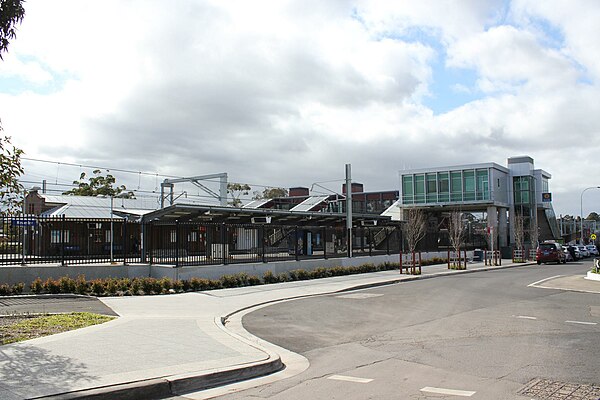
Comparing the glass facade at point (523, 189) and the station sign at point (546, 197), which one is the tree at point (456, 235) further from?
the station sign at point (546, 197)

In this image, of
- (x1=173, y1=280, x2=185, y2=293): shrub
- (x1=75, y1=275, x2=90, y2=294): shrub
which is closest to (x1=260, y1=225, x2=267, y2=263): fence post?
(x1=173, y1=280, x2=185, y2=293): shrub

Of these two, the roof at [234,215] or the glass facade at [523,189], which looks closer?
the roof at [234,215]

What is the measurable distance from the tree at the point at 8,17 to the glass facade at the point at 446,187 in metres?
53.5

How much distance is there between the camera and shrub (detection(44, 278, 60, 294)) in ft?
60.0

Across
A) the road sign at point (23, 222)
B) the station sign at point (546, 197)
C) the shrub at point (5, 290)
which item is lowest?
the shrub at point (5, 290)

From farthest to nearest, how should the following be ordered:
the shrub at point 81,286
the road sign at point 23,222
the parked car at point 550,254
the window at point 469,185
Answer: the window at point 469,185
the parked car at point 550,254
the road sign at point 23,222
the shrub at point 81,286

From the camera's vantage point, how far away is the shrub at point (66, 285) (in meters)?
18.5

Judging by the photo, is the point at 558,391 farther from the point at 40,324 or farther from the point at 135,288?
the point at 135,288

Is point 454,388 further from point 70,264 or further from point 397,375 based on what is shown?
point 70,264

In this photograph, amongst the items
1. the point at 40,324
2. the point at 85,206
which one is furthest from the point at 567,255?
the point at 40,324

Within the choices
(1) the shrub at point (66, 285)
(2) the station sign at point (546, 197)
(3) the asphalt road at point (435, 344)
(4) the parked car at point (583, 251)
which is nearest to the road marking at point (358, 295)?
(3) the asphalt road at point (435, 344)

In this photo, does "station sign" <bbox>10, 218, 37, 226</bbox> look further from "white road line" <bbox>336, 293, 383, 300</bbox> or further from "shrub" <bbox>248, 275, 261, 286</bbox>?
"white road line" <bbox>336, 293, 383, 300</bbox>

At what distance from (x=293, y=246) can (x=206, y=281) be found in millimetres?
7843

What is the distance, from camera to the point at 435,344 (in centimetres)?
1055
